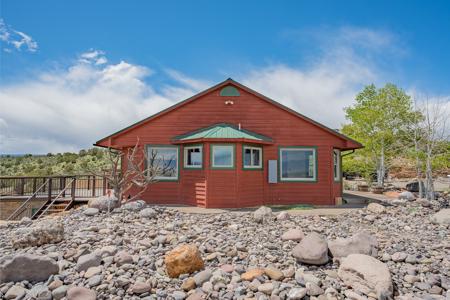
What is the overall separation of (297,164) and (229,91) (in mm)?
4049

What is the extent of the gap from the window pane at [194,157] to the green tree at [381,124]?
14020 mm

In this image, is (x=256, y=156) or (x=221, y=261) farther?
(x=256, y=156)

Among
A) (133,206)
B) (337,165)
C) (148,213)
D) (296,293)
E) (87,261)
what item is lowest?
(296,293)

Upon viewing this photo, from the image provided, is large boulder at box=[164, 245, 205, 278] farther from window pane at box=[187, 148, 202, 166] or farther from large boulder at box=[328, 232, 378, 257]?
window pane at box=[187, 148, 202, 166]

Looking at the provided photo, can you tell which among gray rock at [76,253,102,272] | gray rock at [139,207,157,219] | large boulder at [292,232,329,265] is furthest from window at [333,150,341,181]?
gray rock at [76,253,102,272]

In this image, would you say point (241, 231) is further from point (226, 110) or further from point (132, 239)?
point (226, 110)

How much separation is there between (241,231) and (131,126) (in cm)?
648

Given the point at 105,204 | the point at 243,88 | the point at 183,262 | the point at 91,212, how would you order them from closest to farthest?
the point at 183,262
the point at 91,212
the point at 105,204
the point at 243,88

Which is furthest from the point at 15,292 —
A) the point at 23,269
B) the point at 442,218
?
the point at 442,218

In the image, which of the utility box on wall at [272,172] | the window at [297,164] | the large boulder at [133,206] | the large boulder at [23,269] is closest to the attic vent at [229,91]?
the window at [297,164]

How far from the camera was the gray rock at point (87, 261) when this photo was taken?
5.02m

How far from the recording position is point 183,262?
4.82 meters

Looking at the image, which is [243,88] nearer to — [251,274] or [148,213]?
[148,213]

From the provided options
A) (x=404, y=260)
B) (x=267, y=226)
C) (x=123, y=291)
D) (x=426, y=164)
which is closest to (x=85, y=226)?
(x=123, y=291)
